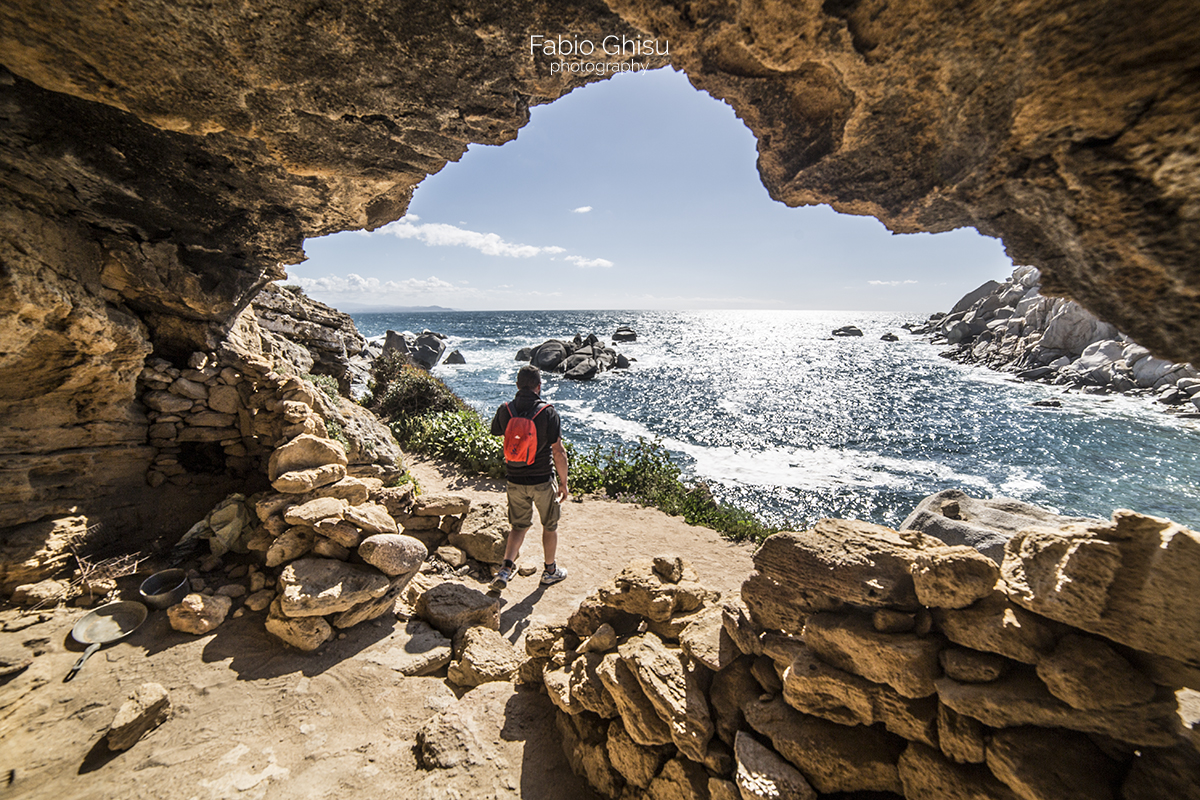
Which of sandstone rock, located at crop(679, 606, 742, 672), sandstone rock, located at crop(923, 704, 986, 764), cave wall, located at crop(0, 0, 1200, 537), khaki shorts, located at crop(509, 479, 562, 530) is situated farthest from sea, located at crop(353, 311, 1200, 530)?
cave wall, located at crop(0, 0, 1200, 537)

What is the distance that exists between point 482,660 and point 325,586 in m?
1.65

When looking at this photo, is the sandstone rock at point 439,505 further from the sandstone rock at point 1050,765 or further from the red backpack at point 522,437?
the sandstone rock at point 1050,765

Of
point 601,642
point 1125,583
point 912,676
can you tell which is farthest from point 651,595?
point 1125,583

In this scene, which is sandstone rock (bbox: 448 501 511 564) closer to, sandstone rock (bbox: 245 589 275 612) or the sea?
sandstone rock (bbox: 245 589 275 612)

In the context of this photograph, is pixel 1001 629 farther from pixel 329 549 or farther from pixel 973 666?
pixel 329 549

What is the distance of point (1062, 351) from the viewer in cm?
2923

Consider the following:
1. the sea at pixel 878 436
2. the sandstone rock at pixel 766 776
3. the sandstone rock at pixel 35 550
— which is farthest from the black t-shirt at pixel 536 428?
the sea at pixel 878 436

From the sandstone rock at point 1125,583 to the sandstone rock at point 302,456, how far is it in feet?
19.6

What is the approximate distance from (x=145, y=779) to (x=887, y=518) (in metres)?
14.4

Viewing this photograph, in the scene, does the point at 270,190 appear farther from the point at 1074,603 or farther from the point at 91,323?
the point at 1074,603

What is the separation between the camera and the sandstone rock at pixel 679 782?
94.8 inches

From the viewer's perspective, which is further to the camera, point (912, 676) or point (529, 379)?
point (529, 379)

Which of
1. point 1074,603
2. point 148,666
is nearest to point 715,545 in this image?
point 1074,603

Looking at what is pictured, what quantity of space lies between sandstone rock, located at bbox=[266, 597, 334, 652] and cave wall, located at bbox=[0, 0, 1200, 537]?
9.15ft
